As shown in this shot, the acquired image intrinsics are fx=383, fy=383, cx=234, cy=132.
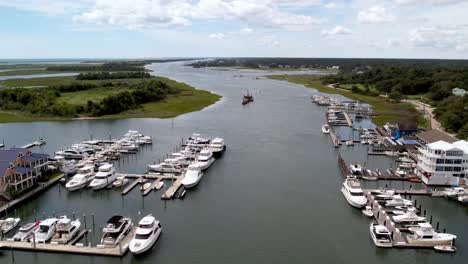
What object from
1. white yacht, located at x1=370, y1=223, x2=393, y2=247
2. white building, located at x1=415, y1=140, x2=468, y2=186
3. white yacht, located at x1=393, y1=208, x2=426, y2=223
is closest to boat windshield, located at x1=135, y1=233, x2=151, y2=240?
white yacht, located at x1=370, y1=223, x2=393, y2=247

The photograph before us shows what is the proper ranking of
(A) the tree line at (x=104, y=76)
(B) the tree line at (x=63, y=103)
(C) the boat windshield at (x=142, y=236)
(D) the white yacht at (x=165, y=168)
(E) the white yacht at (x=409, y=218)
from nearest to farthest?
1. (C) the boat windshield at (x=142, y=236)
2. (E) the white yacht at (x=409, y=218)
3. (D) the white yacht at (x=165, y=168)
4. (B) the tree line at (x=63, y=103)
5. (A) the tree line at (x=104, y=76)

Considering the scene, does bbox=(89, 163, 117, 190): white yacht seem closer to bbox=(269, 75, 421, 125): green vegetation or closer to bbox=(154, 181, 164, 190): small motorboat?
bbox=(154, 181, 164, 190): small motorboat

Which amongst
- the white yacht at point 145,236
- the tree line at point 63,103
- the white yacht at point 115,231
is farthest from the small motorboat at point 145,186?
the tree line at point 63,103

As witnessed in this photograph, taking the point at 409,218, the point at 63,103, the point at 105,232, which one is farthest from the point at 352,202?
the point at 63,103

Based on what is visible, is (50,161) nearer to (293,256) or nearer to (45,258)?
(45,258)

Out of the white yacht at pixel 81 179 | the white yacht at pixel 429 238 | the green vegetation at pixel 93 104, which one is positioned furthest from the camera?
Answer: the green vegetation at pixel 93 104

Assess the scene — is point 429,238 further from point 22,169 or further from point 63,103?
point 63,103

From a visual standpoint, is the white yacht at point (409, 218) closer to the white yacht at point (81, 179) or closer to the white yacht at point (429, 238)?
the white yacht at point (429, 238)
